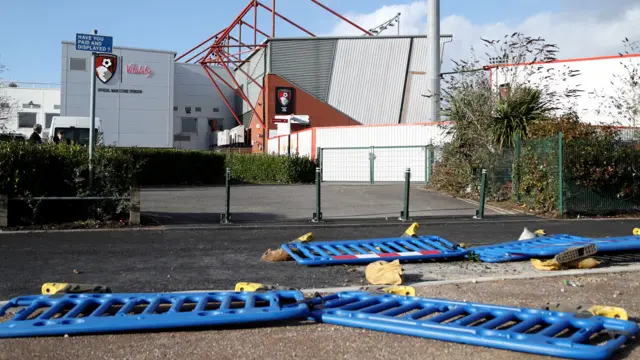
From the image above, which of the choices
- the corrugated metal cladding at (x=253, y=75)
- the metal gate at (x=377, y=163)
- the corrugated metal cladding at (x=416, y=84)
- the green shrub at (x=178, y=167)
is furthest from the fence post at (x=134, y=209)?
the corrugated metal cladding at (x=253, y=75)

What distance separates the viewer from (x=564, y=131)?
Result: 1491cm

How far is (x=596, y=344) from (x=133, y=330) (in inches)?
142

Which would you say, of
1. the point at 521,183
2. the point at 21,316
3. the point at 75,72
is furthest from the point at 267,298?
the point at 75,72

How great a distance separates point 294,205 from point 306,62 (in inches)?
1250

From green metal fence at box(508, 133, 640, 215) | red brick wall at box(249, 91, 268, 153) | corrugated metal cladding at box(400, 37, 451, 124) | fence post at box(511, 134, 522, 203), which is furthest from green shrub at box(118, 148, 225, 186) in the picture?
corrugated metal cladding at box(400, 37, 451, 124)

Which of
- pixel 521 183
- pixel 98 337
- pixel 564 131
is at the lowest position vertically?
pixel 98 337

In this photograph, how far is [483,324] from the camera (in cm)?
479

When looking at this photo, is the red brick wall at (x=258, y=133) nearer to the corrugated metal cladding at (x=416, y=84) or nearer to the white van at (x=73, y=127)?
the corrugated metal cladding at (x=416, y=84)

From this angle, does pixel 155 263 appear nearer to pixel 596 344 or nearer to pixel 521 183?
pixel 596 344

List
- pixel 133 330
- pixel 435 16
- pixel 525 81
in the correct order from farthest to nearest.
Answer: pixel 435 16 < pixel 525 81 < pixel 133 330

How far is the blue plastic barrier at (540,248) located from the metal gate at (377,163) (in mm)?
16406

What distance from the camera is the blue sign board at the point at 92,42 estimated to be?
37.8 feet

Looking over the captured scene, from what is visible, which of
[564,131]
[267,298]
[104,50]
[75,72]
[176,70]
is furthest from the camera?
[176,70]

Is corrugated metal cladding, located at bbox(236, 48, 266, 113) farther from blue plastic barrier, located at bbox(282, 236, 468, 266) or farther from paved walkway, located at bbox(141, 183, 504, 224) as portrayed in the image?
blue plastic barrier, located at bbox(282, 236, 468, 266)
